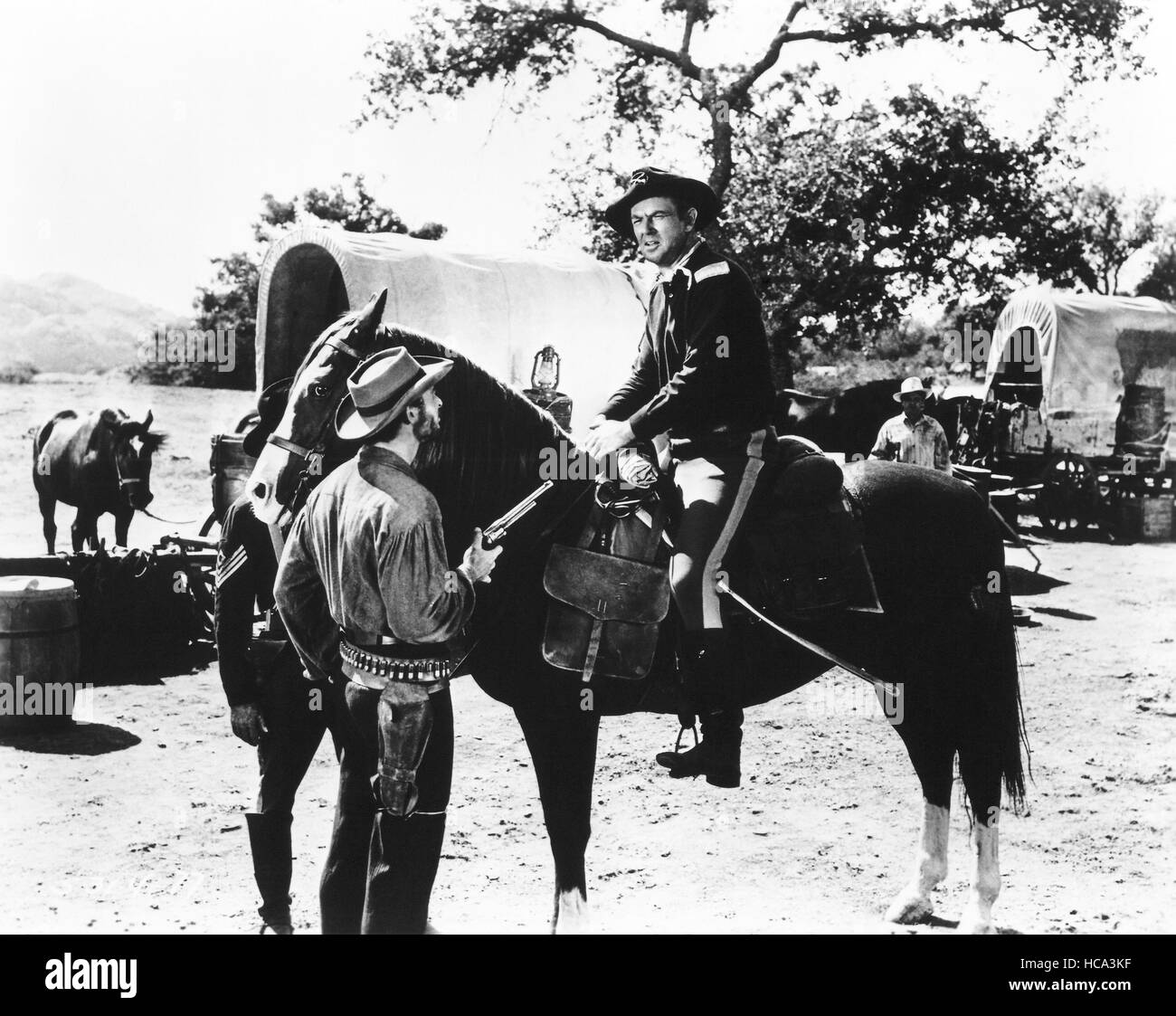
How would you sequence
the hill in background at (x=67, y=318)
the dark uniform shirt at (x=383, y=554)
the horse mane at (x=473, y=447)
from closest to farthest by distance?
the dark uniform shirt at (x=383, y=554) < the horse mane at (x=473, y=447) < the hill in background at (x=67, y=318)

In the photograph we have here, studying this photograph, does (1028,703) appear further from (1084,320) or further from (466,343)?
(1084,320)

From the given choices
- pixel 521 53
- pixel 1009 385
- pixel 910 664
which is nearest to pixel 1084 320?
pixel 1009 385

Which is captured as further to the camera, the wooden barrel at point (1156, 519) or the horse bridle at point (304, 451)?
the wooden barrel at point (1156, 519)

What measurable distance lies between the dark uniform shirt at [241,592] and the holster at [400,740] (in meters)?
0.93

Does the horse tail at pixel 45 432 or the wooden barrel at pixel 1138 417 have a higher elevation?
the wooden barrel at pixel 1138 417

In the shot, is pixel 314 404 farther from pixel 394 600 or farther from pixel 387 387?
pixel 394 600

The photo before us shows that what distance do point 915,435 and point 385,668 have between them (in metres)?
7.16

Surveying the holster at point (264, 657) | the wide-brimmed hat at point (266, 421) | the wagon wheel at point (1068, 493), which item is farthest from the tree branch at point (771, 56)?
the holster at point (264, 657)

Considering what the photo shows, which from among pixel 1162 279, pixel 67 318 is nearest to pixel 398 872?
pixel 67 318

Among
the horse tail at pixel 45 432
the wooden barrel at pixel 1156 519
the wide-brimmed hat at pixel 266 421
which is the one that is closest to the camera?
the wide-brimmed hat at pixel 266 421

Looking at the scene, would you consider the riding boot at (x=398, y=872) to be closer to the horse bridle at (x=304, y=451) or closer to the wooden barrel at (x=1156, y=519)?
the horse bridle at (x=304, y=451)

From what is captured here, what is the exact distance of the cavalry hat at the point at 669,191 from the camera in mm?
3930

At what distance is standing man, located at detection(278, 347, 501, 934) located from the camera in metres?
3.19
